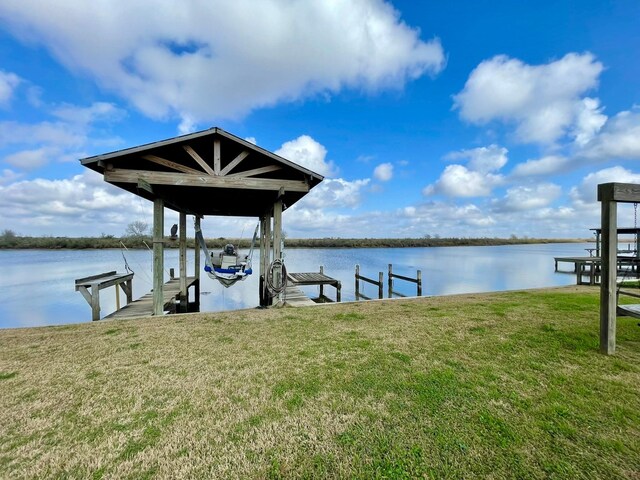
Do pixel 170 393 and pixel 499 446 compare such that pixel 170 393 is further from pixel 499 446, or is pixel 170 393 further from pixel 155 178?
pixel 155 178

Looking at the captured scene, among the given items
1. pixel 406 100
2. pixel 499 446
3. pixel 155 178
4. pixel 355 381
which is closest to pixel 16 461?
pixel 355 381

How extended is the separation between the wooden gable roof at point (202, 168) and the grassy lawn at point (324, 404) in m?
2.85

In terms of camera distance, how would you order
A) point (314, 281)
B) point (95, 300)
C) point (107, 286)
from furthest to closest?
1. point (314, 281)
2. point (107, 286)
3. point (95, 300)

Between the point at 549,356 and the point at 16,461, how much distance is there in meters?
4.97

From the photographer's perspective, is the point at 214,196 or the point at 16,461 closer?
the point at 16,461

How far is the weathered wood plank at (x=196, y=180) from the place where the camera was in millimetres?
5273

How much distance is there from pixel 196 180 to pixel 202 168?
57 centimetres

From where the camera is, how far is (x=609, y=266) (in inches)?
128

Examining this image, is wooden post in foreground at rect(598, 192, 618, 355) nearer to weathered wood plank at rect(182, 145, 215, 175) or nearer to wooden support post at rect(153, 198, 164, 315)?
weathered wood plank at rect(182, 145, 215, 175)

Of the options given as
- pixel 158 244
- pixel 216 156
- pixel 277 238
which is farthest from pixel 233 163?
pixel 158 244

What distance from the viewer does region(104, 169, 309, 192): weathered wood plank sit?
5.27 metres

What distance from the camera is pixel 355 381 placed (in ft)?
→ 9.21

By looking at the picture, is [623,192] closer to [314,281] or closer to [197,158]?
[197,158]

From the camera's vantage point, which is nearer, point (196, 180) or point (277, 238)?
point (196, 180)
